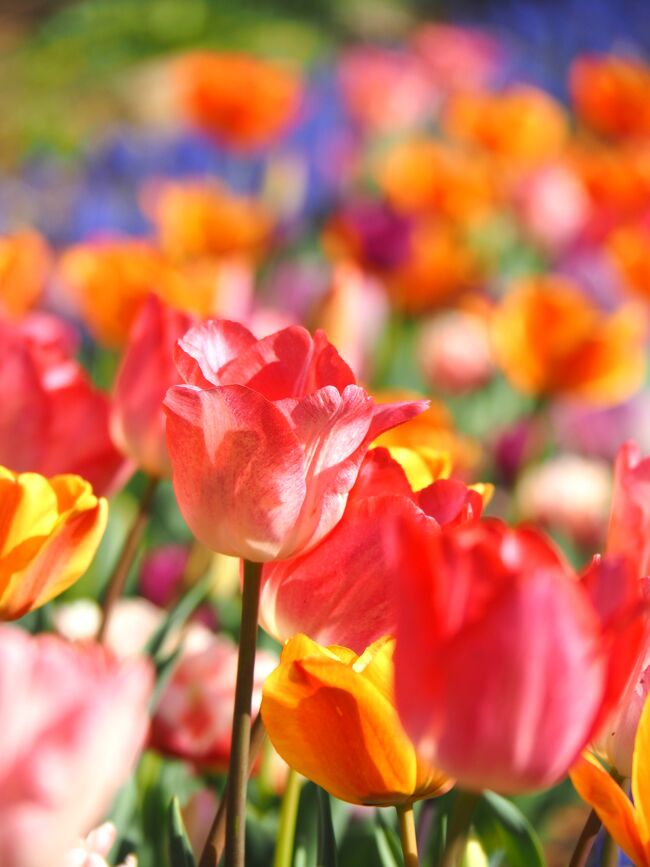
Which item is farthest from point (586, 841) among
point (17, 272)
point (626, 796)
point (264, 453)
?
point (17, 272)

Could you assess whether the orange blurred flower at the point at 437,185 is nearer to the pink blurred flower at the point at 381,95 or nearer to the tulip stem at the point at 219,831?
the pink blurred flower at the point at 381,95

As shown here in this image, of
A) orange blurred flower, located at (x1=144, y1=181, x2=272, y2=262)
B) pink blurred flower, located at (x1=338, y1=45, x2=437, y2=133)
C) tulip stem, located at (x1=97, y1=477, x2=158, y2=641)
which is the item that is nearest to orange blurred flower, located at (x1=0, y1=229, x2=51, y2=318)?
tulip stem, located at (x1=97, y1=477, x2=158, y2=641)

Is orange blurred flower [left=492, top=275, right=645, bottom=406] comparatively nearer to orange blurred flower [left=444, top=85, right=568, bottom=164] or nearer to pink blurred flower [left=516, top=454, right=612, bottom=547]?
pink blurred flower [left=516, top=454, right=612, bottom=547]

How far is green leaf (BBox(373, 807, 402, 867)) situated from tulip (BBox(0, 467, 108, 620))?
0.16 m

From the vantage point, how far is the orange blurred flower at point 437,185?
1.66 meters

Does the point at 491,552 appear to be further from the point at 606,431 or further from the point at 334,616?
the point at 606,431

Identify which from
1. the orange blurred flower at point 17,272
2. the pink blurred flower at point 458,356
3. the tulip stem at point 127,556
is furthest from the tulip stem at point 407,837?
the pink blurred flower at point 458,356

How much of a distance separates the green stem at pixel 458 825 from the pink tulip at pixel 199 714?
0.21m

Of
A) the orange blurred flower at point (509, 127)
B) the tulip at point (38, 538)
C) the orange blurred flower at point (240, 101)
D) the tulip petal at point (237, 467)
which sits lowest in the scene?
the orange blurred flower at point (240, 101)

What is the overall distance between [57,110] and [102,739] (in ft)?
13.8

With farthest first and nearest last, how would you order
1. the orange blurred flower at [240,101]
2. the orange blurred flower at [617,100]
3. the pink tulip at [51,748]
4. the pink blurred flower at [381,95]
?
the pink blurred flower at [381,95], the orange blurred flower at [617,100], the orange blurred flower at [240,101], the pink tulip at [51,748]

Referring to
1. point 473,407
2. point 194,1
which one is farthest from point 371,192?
point 194,1

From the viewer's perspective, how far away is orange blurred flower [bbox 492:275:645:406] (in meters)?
1.08

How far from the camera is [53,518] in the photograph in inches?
14.9
